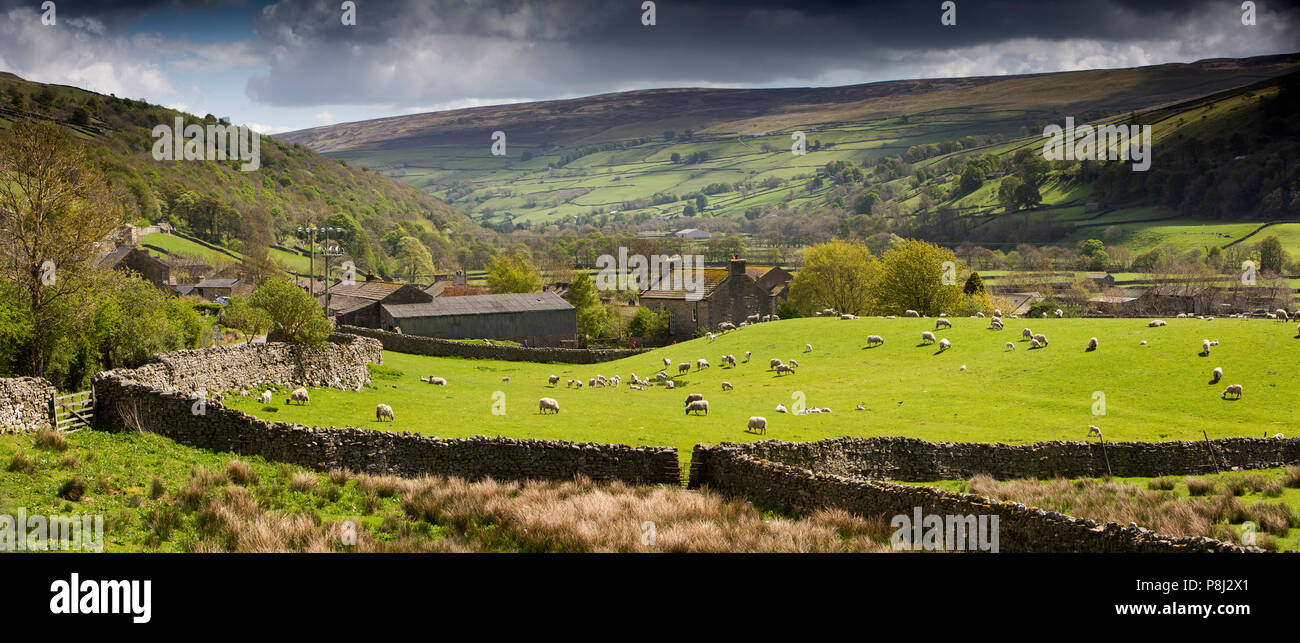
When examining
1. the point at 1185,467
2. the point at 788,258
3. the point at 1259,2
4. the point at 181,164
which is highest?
the point at 1259,2

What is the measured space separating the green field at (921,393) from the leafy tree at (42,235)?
20.0 ft

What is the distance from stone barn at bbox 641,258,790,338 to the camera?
82.4 meters

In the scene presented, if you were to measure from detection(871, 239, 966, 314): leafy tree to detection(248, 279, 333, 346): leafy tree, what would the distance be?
42536 millimetres

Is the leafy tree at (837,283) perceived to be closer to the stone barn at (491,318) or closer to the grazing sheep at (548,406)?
the stone barn at (491,318)

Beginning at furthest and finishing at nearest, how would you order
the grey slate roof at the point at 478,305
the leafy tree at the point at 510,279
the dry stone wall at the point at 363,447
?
the leafy tree at the point at 510,279 < the grey slate roof at the point at 478,305 < the dry stone wall at the point at 363,447

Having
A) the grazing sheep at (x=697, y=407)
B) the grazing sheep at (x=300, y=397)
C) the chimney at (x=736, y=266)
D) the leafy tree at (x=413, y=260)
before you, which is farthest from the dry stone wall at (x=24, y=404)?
the leafy tree at (x=413, y=260)

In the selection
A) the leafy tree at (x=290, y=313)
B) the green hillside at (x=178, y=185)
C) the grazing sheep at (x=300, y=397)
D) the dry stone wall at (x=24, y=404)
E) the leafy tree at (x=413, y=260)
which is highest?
the green hillside at (x=178, y=185)

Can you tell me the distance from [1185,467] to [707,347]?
3162 centimetres

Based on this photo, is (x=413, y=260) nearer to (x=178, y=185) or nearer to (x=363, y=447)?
(x=178, y=185)

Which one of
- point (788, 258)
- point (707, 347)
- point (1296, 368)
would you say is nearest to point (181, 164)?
point (788, 258)

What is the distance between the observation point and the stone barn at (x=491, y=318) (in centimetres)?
6906

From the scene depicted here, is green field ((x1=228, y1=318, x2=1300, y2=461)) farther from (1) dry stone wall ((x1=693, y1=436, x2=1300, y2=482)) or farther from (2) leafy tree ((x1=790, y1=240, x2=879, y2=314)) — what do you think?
(2) leafy tree ((x1=790, y1=240, x2=879, y2=314))
